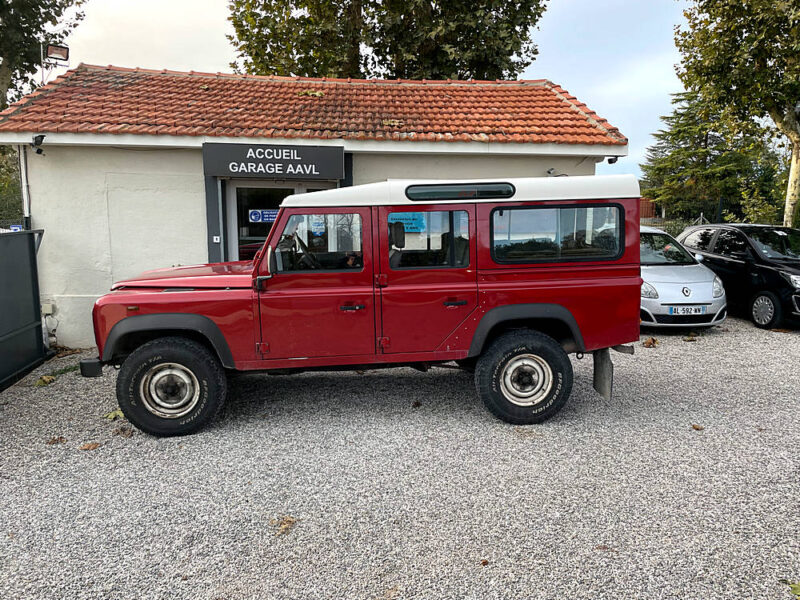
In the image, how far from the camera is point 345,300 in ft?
15.1

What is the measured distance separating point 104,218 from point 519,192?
668cm

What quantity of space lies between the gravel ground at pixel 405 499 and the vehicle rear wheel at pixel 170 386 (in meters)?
0.21

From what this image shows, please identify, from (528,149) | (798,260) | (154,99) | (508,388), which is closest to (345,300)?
(508,388)

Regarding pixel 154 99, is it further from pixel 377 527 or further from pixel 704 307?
pixel 704 307

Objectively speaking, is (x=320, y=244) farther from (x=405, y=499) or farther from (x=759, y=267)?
(x=759, y=267)

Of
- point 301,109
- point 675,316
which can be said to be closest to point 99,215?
point 301,109

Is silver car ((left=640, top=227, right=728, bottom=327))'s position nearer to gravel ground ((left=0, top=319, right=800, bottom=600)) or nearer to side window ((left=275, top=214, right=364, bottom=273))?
gravel ground ((left=0, top=319, right=800, bottom=600))

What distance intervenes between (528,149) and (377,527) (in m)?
6.94

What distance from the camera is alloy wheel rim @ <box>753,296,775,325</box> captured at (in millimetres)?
9047

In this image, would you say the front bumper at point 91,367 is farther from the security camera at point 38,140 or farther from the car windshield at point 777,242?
the car windshield at point 777,242

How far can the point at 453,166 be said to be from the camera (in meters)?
8.91

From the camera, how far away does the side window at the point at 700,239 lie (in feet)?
35.6

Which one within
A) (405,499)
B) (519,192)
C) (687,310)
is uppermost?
(519,192)

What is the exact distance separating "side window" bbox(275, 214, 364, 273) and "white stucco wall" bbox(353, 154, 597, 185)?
4.37 meters
